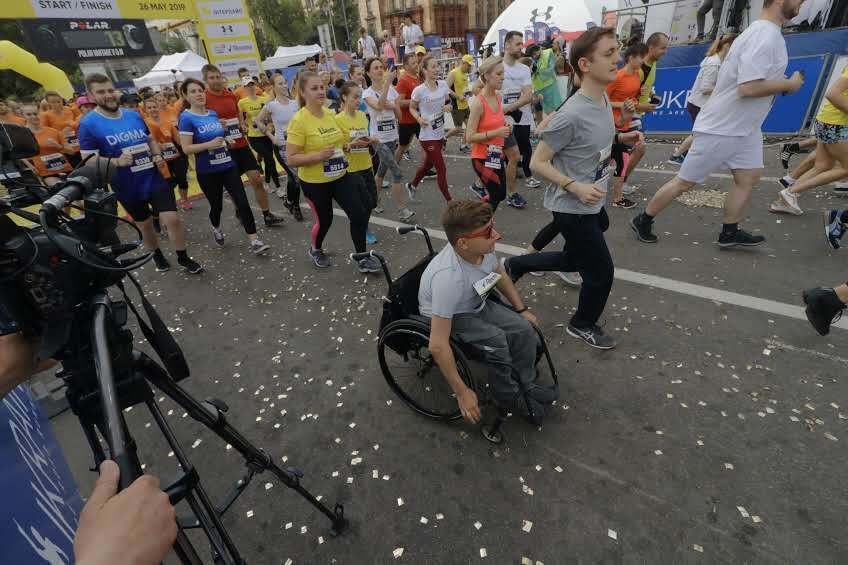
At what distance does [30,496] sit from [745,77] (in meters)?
5.05

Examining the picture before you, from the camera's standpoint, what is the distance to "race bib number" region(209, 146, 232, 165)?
4.86m

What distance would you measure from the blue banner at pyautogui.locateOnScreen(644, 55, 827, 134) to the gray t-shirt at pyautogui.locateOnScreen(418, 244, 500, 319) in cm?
851

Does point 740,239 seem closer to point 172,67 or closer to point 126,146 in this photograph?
point 126,146

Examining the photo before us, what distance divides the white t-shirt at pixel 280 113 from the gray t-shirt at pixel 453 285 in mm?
4834

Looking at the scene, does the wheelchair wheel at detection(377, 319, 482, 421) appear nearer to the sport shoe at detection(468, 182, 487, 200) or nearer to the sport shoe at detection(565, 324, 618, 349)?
the sport shoe at detection(565, 324, 618, 349)

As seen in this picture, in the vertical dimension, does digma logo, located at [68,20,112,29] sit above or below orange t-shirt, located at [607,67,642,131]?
above

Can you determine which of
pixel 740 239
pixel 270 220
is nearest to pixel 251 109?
pixel 270 220

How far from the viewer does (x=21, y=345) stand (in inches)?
38.8

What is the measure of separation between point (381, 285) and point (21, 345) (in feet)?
11.3

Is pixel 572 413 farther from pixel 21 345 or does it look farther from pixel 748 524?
pixel 21 345

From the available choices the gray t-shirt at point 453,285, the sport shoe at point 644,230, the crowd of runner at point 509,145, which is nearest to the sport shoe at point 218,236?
the crowd of runner at point 509,145

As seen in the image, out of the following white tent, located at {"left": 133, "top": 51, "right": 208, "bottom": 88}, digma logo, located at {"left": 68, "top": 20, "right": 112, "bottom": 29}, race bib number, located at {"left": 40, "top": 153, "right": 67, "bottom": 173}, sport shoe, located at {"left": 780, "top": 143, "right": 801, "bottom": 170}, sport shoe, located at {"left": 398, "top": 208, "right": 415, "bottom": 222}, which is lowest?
sport shoe, located at {"left": 398, "top": 208, "right": 415, "bottom": 222}

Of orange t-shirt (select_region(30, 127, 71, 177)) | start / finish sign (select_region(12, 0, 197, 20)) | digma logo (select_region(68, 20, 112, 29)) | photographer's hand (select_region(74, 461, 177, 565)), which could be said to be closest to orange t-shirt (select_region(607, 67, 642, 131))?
photographer's hand (select_region(74, 461, 177, 565))

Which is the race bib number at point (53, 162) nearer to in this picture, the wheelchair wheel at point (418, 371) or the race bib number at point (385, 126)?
the race bib number at point (385, 126)
